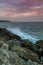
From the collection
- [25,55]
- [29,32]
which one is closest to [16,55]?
[25,55]

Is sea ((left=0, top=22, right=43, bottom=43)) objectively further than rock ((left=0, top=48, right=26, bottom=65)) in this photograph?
Yes

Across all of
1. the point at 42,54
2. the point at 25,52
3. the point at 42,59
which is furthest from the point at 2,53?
the point at 42,54

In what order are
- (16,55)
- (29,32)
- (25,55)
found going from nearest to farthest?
(16,55)
(25,55)
(29,32)

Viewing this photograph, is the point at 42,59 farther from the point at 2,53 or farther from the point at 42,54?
the point at 2,53

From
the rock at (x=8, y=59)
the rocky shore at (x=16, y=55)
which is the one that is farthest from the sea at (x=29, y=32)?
the rock at (x=8, y=59)

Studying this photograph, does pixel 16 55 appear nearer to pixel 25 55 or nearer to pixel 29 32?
pixel 25 55

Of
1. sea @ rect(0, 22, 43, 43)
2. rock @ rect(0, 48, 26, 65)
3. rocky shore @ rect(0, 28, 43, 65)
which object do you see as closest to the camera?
rock @ rect(0, 48, 26, 65)

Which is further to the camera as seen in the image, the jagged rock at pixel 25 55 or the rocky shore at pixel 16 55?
the jagged rock at pixel 25 55

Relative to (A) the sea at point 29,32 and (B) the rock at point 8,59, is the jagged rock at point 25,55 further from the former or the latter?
(A) the sea at point 29,32

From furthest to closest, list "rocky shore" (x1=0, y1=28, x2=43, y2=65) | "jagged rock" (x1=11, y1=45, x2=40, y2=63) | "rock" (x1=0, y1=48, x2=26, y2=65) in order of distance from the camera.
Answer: "jagged rock" (x1=11, y1=45, x2=40, y2=63) → "rocky shore" (x1=0, y1=28, x2=43, y2=65) → "rock" (x1=0, y1=48, x2=26, y2=65)

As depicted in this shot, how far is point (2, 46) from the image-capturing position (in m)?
8.62

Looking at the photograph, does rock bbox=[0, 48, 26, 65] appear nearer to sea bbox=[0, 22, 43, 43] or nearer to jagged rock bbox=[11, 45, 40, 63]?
jagged rock bbox=[11, 45, 40, 63]

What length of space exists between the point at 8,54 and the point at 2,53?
0.88 ft

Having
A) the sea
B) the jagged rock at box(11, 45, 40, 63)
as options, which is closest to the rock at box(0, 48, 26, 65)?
the jagged rock at box(11, 45, 40, 63)
